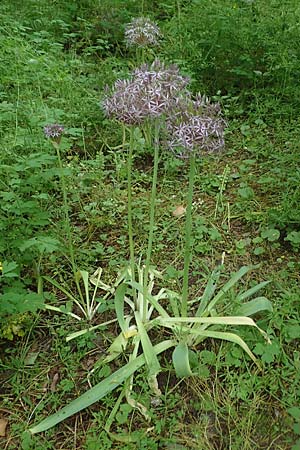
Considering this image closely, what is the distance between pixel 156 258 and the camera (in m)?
3.00

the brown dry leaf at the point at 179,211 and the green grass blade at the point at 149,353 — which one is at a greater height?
the brown dry leaf at the point at 179,211

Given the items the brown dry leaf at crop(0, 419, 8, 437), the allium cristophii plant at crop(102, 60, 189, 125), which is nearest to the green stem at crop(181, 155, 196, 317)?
the allium cristophii plant at crop(102, 60, 189, 125)

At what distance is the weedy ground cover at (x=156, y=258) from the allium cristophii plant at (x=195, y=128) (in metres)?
0.11

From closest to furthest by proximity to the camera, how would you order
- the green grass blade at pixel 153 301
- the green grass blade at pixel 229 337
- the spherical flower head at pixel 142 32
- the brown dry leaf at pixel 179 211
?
the green grass blade at pixel 229 337 < the green grass blade at pixel 153 301 < the brown dry leaf at pixel 179 211 < the spherical flower head at pixel 142 32

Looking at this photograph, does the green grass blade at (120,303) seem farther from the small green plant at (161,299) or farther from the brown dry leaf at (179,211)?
the brown dry leaf at (179,211)

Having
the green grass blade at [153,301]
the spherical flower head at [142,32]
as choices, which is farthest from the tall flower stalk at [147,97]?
the spherical flower head at [142,32]

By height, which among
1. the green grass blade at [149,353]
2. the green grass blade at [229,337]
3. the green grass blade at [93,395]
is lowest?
the green grass blade at [93,395]

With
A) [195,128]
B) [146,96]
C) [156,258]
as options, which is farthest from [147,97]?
[156,258]

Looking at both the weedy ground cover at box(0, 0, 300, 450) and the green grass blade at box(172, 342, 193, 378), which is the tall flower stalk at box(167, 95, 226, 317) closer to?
the weedy ground cover at box(0, 0, 300, 450)

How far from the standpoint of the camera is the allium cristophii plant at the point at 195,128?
6.37ft

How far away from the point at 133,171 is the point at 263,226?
1014mm

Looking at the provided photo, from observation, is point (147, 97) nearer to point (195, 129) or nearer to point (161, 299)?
point (195, 129)

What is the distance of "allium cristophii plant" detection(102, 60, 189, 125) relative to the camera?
2.00 metres

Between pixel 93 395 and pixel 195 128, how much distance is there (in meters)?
1.16
